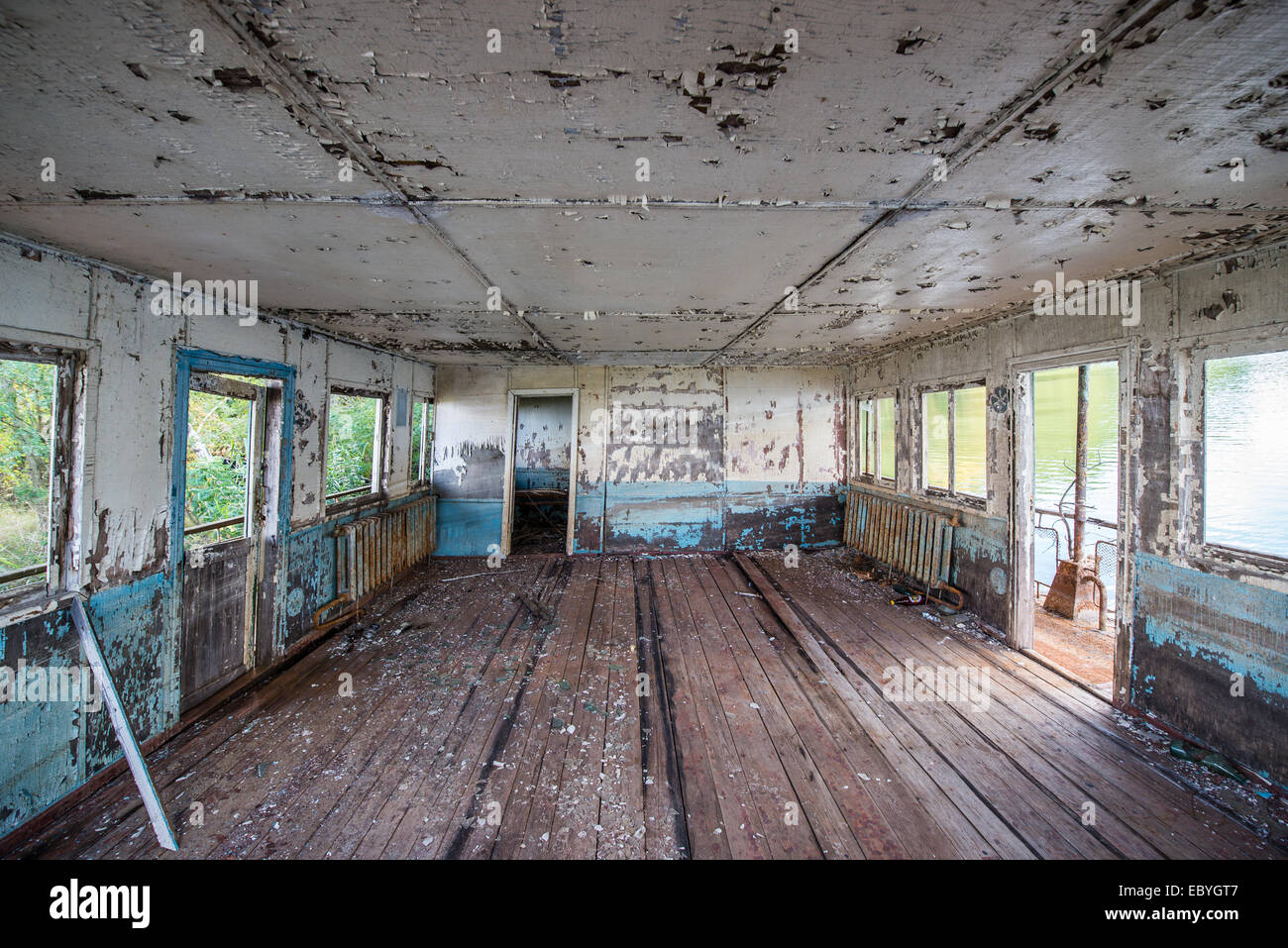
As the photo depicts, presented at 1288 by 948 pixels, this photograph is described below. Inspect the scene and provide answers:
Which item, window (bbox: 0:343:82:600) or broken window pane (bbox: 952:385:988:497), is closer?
window (bbox: 0:343:82:600)

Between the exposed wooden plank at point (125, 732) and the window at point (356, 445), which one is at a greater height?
the window at point (356, 445)

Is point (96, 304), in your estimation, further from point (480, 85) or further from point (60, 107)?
point (480, 85)

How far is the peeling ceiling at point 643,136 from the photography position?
1047 millimetres

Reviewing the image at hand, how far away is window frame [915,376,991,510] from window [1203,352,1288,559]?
5.11 feet

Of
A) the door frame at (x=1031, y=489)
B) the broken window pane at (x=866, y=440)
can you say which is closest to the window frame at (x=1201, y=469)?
the door frame at (x=1031, y=489)

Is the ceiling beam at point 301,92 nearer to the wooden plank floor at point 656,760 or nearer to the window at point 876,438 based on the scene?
the wooden plank floor at point 656,760

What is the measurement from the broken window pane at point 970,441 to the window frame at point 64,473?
5876mm

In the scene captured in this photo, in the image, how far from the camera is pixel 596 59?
3.70 feet

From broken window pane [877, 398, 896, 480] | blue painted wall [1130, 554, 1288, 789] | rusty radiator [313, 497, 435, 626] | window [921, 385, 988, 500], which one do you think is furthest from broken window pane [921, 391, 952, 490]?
rusty radiator [313, 497, 435, 626]

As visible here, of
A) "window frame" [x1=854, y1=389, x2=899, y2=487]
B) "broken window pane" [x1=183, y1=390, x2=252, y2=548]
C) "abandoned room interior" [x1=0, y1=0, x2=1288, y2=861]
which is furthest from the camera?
"window frame" [x1=854, y1=389, x2=899, y2=487]

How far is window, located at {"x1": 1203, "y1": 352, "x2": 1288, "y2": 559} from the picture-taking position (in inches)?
88.0

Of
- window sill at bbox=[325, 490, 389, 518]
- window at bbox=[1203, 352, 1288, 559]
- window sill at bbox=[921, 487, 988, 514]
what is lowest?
window sill at bbox=[325, 490, 389, 518]

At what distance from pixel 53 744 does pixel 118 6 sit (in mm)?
2950

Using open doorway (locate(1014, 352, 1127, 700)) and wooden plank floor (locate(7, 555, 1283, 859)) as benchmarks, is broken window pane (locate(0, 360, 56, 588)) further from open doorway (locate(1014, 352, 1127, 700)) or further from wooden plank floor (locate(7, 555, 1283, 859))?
open doorway (locate(1014, 352, 1127, 700))
